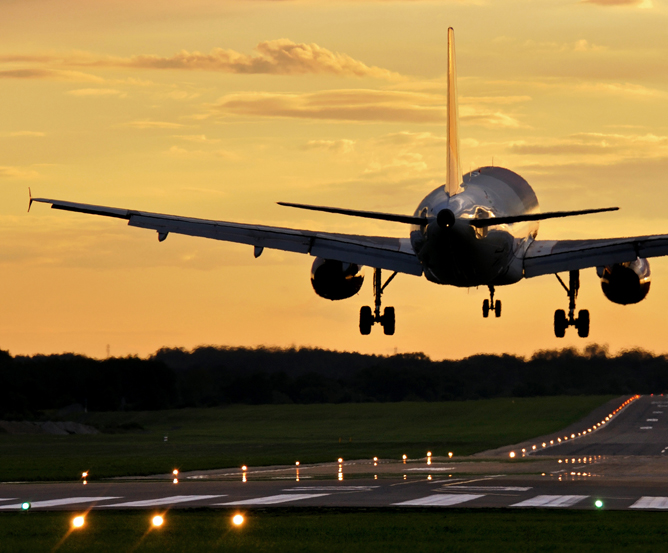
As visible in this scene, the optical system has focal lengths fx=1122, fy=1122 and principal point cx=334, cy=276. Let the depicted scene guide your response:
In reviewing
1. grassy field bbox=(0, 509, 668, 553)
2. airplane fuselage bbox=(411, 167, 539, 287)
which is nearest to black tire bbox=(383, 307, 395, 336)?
airplane fuselage bbox=(411, 167, 539, 287)

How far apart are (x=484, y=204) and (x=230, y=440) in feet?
302

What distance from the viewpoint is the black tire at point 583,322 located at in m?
47.8

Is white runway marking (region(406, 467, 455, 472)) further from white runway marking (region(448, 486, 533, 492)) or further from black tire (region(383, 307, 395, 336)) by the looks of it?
black tire (region(383, 307, 395, 336))

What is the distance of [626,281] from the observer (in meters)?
46.8

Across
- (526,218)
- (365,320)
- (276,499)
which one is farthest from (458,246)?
(276,499)

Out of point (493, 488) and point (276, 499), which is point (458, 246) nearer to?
point (276, 499)

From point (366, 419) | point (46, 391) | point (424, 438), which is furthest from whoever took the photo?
point (366, 419)

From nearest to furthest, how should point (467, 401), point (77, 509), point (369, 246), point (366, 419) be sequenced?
1. point (77, 509)
2. point (369, 246)
3. point (366, 419)
4. point (467, 401)

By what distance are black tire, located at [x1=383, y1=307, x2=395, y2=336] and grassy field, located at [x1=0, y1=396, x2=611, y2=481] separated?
21297mm

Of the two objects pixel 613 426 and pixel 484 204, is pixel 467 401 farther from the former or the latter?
pixel 484 204

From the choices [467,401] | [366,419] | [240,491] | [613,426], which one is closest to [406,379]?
[467,401]

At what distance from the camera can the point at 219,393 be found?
16800 cm

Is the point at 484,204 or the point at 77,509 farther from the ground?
the point at 484,204

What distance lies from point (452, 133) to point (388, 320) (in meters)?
8.54
